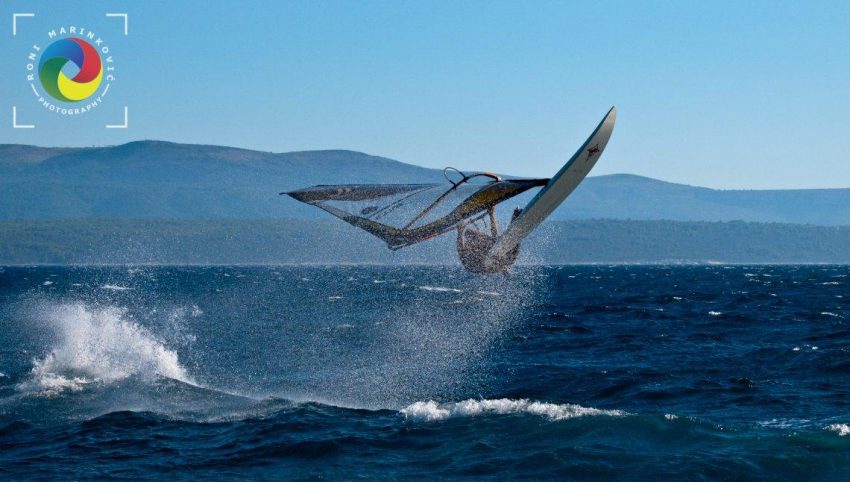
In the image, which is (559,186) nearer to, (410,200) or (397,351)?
(410,200)

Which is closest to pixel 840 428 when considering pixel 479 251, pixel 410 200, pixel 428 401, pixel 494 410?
pixel 494 410

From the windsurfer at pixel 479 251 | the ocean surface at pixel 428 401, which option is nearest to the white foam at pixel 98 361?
the ocean surface at pixel 428 401

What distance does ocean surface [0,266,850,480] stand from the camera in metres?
26.1

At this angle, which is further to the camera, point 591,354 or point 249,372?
point 591,354

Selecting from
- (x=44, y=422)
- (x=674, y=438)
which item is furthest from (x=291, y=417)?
(x=674, y=438)

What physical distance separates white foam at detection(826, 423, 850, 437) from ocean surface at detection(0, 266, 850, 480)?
0.43ft

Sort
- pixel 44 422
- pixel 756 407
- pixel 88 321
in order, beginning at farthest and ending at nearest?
1. pixel 88 321
2. pixel 756 407
3. pixel 44 422

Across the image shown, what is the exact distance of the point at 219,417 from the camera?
31.4 metres

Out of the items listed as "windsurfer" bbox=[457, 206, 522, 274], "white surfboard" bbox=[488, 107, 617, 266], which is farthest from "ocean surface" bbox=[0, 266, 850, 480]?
"white surfboard" bbox=[488, 107, 617, 266]

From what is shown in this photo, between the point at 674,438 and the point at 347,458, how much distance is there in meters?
8.77

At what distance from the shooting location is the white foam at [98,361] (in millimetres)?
37281

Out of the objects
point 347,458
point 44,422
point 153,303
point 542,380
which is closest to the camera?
point 347,458

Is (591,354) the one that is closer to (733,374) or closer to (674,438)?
(733,374)

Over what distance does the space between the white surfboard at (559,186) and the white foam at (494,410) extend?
8.27 metres
